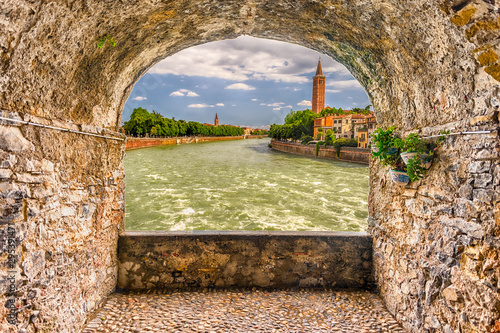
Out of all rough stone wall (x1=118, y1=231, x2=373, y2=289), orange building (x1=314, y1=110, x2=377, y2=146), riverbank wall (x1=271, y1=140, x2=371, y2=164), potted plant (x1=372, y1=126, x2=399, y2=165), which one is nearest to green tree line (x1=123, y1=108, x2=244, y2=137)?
riverbank wall (x1=271, y1=140, x2=371, y2=164)

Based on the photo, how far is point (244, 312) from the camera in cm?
337

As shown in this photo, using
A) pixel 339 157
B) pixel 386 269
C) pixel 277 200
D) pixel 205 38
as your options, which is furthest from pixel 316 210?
pixel 339 157

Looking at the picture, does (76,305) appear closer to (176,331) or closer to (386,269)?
(176,331)

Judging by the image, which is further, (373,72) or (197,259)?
(197,259)

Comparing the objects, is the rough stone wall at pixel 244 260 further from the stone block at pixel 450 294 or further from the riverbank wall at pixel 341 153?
Answer: the riverbank wall at pixel 341 153

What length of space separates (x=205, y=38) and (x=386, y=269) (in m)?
3.60

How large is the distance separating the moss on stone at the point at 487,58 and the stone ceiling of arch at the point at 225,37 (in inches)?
0.9

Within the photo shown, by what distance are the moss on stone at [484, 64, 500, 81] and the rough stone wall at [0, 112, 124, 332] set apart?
3326 mm

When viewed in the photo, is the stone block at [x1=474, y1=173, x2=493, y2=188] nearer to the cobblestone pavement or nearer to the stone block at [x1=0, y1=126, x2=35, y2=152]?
the cobblestone pavement

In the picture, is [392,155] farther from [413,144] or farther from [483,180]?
[483,180]

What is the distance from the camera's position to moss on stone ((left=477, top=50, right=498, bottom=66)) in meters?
1.93

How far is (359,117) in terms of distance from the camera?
47.5 meters

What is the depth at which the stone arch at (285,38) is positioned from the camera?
207 centimetres

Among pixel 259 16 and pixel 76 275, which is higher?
pixel 259 16
